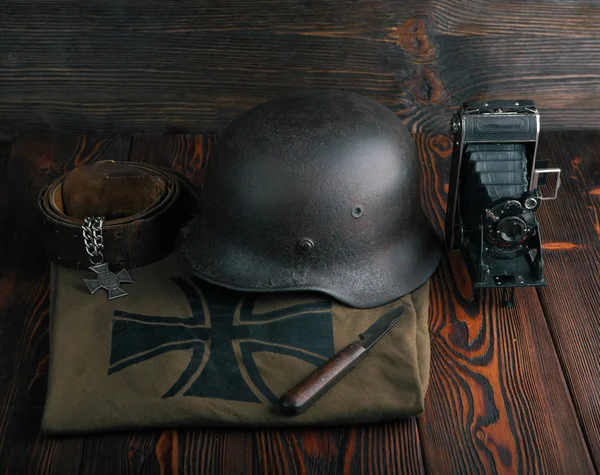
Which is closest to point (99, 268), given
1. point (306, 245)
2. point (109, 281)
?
point (109, 281)

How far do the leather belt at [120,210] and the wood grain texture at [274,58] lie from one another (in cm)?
50

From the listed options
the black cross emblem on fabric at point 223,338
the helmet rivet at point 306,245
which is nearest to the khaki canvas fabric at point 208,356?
the black cross emblem on fabric at point 223,338

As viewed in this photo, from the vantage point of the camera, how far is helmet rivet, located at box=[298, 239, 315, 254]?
2.11 m

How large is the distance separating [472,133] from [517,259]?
34 cm

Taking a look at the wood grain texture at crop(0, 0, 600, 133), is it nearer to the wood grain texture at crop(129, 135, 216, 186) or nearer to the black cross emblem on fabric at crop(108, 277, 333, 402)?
the wood grain texture at crop(129, 135, 216, 186)

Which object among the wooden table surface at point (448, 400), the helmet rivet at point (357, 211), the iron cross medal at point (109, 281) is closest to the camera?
the wooden table surface at point (448, 400)

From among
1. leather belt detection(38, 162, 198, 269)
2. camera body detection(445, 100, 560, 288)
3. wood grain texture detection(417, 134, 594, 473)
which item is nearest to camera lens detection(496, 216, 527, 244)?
camera body detection(445, 100, 560, 288)

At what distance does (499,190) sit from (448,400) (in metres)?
0.56

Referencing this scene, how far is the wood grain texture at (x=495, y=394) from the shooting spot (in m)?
1.84

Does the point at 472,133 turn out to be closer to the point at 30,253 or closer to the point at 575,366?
the point at 575,366

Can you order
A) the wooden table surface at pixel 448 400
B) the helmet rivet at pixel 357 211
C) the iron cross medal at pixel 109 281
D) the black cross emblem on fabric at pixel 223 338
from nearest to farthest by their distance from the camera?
1. the wooden table surface at pixel 448 400
2. the black cross emblem on fabric at pixel 223 338
3. the helmet rivet at pixel 357 211
4. the iron cross medal at pixel 109 281

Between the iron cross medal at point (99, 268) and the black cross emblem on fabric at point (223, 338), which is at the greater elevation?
the iron cross medal at point (99, 268)

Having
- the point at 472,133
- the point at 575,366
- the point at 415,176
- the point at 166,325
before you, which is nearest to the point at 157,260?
the point at 166,325

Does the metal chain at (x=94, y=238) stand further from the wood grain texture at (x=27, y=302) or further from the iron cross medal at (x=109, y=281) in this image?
the wood grain texture at (x=27, y=302)
